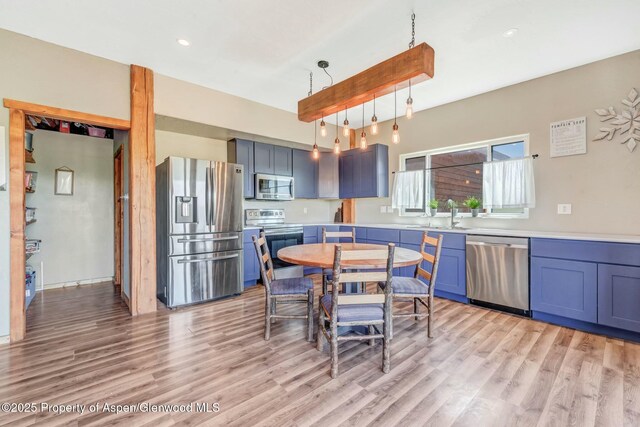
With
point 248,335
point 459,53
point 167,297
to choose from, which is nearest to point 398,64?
point 459,53

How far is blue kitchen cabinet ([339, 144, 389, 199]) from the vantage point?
4797 millimetres

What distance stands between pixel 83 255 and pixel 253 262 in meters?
2.65

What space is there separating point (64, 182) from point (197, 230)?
2.53 meters

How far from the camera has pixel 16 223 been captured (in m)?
2.48

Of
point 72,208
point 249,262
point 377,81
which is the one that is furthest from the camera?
point 72,208

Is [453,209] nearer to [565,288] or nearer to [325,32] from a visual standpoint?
[565,288]

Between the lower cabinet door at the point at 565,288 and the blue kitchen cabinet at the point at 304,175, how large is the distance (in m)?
3.37

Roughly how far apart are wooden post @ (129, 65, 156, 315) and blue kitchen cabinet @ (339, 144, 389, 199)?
3150 mm

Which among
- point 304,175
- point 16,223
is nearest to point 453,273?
point 304,175

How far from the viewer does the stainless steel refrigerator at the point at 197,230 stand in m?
3.26

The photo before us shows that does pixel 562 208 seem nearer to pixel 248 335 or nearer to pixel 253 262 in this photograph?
pixel 248 335

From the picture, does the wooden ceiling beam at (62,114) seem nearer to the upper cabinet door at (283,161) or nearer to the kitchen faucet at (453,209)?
the upper cabinet door at (283,161)

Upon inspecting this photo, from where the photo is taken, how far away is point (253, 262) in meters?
4.16

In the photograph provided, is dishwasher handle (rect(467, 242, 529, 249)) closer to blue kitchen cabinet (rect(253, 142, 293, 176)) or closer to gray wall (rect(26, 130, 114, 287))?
blue kitchen cabinet (rect(253, 142, 293, 176))
